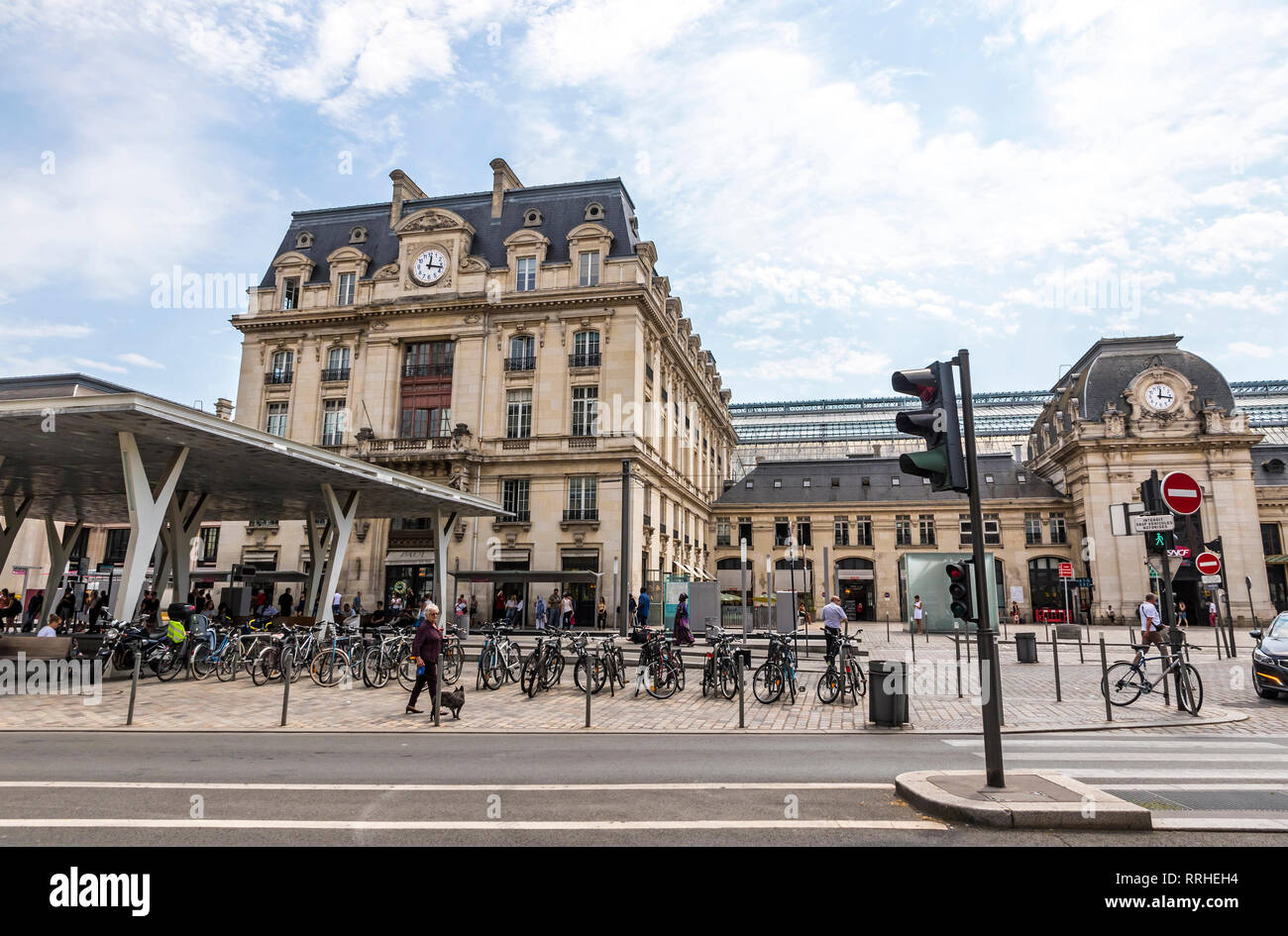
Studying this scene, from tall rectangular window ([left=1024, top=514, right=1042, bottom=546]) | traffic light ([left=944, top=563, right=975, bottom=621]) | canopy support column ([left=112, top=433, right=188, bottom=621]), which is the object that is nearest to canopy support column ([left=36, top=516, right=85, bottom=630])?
canopy support column ([left=112, top=433, right=188, bottom=621])

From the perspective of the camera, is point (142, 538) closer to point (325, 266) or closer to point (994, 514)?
point (325, 266)

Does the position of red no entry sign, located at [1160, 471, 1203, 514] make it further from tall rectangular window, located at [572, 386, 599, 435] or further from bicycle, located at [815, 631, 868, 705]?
tall rectangular window, located at [572, 386, 599, 435]

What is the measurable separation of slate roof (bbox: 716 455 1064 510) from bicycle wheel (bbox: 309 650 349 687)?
4674cm

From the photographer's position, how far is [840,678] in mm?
14164

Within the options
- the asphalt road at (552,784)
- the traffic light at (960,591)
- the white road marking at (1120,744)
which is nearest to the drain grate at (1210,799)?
the asphalt road at (552,784)

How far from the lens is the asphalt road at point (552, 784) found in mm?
5590

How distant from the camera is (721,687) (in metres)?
15.1

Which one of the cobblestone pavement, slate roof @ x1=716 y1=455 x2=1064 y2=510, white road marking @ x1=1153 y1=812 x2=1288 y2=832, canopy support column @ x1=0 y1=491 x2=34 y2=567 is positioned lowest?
the cobblestone pavement

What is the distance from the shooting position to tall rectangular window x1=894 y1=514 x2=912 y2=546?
5825 centimetres

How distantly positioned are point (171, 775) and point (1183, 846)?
8.95 m

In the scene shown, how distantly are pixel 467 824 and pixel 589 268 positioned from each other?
37.8m

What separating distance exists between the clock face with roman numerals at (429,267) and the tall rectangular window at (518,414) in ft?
26.6

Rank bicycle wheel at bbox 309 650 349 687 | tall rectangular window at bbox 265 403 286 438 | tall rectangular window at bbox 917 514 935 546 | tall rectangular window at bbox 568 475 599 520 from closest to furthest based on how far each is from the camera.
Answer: bicycle wheel at bbox 309 650 349 687
tall rectangular window at bbox 568 475 599 520
tall rectangular window at bbox 265 403 286 438
tall rectangular window at bbox 917 514 935 546
